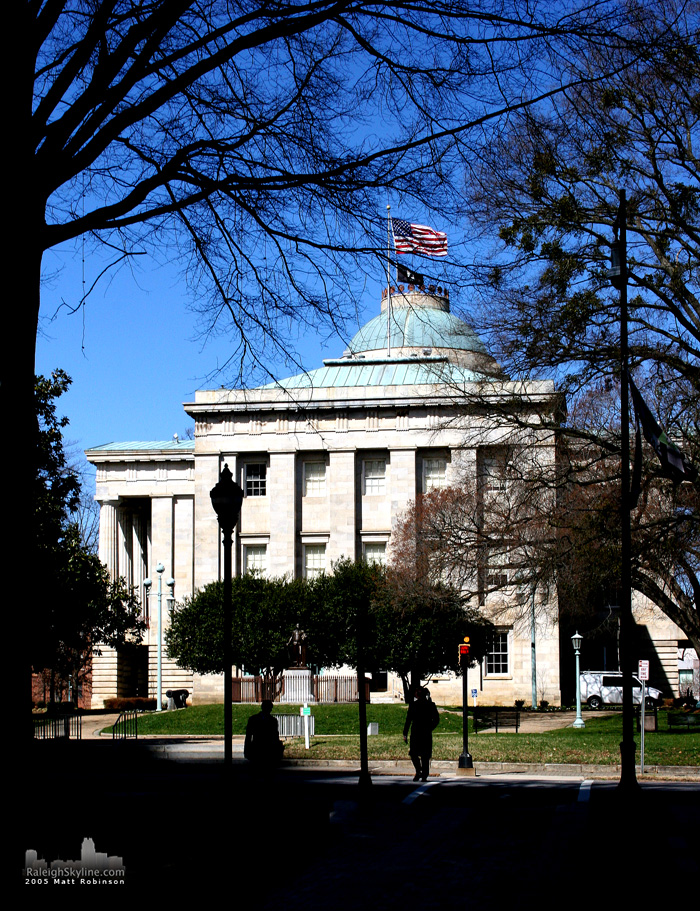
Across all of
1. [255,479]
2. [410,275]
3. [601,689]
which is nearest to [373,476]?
[255,479]

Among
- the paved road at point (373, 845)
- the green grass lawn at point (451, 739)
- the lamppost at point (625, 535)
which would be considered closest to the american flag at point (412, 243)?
the paved road at point (373, 845)

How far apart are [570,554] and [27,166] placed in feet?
74.2

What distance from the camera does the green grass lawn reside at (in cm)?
2802

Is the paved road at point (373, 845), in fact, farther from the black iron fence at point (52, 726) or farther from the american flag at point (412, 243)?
the black iron fence at point (52, 726)

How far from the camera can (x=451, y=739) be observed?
3459 cm

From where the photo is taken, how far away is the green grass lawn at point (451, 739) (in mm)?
28016

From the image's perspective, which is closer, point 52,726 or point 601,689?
point 52,726

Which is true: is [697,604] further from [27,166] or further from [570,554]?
[27,166]

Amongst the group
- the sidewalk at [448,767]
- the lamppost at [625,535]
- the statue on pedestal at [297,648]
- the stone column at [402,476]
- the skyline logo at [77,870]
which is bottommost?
the sidewalk at [448,767]

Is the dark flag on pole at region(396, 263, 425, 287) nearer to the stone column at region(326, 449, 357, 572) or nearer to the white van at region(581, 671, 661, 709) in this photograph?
the stone column at region(326, 449, 357, 572)

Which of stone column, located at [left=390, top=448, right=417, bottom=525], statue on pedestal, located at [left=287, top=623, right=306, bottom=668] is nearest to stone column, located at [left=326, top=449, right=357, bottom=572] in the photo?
stone column, located at [left=390, top=448, right=417, bottom=525]

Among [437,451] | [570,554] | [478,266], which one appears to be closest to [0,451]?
[478,266]

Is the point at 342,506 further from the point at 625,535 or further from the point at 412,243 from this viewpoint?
the point at 412,243

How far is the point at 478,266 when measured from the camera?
28.0ft
